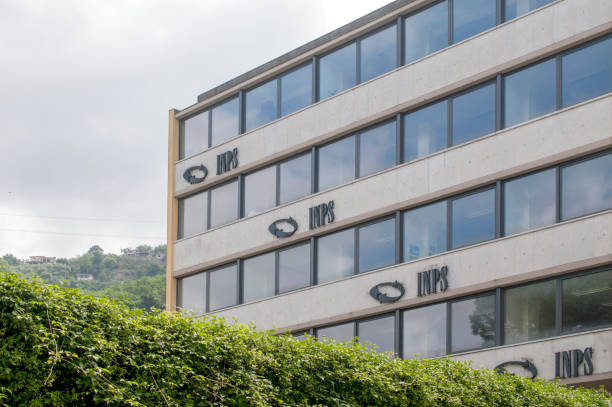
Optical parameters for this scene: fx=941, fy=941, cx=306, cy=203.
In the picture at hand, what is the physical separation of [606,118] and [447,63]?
5895mm

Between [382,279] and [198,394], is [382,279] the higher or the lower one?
the higher one

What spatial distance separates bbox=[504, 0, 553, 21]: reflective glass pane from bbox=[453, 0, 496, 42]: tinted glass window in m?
0.51

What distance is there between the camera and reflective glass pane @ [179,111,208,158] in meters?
37.9

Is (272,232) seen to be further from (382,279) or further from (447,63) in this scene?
(447,63)

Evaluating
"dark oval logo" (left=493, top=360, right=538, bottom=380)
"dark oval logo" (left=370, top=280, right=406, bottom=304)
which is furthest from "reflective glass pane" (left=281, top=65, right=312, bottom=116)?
"dark oval logo" (left=493, top=360, right=538, bottom=380)

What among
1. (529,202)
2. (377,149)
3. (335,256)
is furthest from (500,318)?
(377,149)

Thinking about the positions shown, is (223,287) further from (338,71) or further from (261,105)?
(338,71)

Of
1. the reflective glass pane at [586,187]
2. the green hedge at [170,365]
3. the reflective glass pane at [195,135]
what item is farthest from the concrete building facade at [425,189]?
the green hedge at [170,365]

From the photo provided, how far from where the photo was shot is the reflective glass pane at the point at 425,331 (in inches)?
1103

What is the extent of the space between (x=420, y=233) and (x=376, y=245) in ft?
6.19

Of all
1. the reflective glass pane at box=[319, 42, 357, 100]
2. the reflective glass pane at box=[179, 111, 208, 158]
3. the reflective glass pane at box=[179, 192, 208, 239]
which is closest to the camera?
the reflective glass pane at box=[319, 42, 357, 100]

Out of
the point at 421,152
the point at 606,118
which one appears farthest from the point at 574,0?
the point at 421,152

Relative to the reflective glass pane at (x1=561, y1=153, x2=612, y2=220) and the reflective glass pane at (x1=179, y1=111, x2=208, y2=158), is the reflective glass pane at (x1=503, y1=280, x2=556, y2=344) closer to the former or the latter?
the reflective glass pane at (x1=561, y1=153, x2=612, y2=220)

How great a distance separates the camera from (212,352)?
40.3ft
